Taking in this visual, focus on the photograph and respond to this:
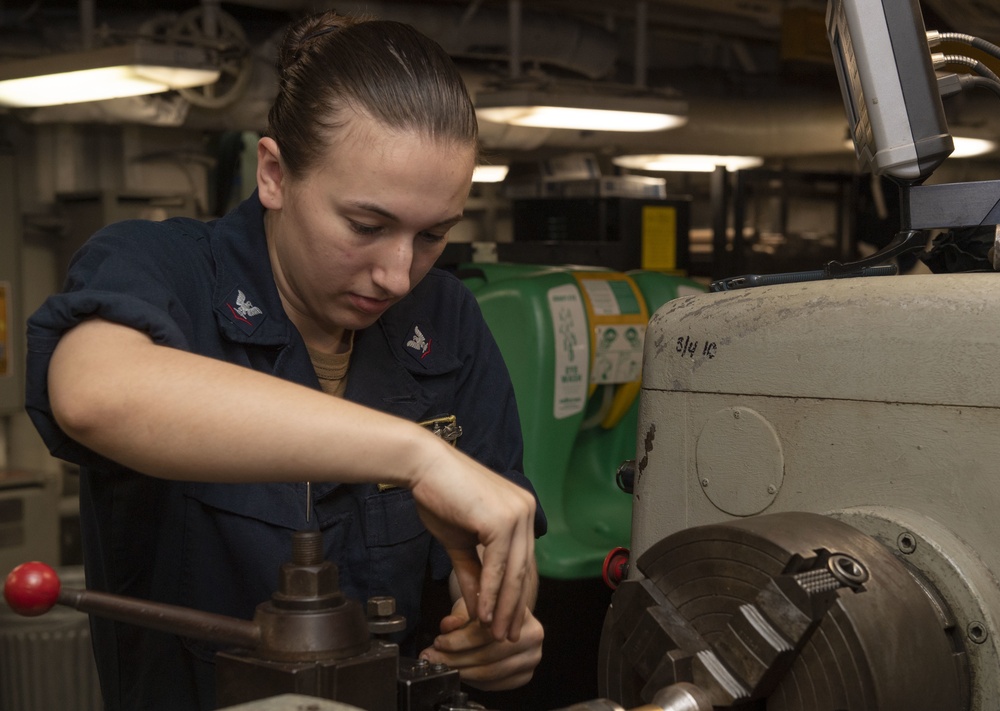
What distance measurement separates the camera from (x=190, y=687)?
1173mm

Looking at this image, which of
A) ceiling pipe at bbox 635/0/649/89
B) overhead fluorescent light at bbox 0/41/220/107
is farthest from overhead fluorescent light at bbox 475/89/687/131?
overhead fluorescent light at bbox 0/41/220/107

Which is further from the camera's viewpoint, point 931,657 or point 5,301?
point 5,301

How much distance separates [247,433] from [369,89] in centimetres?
44

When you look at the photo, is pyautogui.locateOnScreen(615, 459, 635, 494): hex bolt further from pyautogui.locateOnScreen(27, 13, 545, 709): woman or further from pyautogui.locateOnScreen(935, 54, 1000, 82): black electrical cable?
→ pyautogui.locateOnScreen(935, 54, 1000, 82): black electrical cable

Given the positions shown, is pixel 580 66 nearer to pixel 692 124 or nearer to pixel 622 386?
pixel 692 124

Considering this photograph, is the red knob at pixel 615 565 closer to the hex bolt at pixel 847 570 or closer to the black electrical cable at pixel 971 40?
the hex bolt at pixel 847 570

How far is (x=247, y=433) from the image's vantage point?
2.55 ft

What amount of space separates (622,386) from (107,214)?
2.23m

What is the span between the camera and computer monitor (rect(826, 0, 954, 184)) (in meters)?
1.07

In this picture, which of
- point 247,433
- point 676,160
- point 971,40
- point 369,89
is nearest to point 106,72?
point 369,89

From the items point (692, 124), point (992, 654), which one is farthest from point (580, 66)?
point (992, 654)

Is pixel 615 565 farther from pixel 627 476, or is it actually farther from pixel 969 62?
pixel 969 62

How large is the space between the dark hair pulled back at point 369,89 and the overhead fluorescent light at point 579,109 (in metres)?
2.88

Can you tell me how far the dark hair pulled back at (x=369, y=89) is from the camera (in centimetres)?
107
